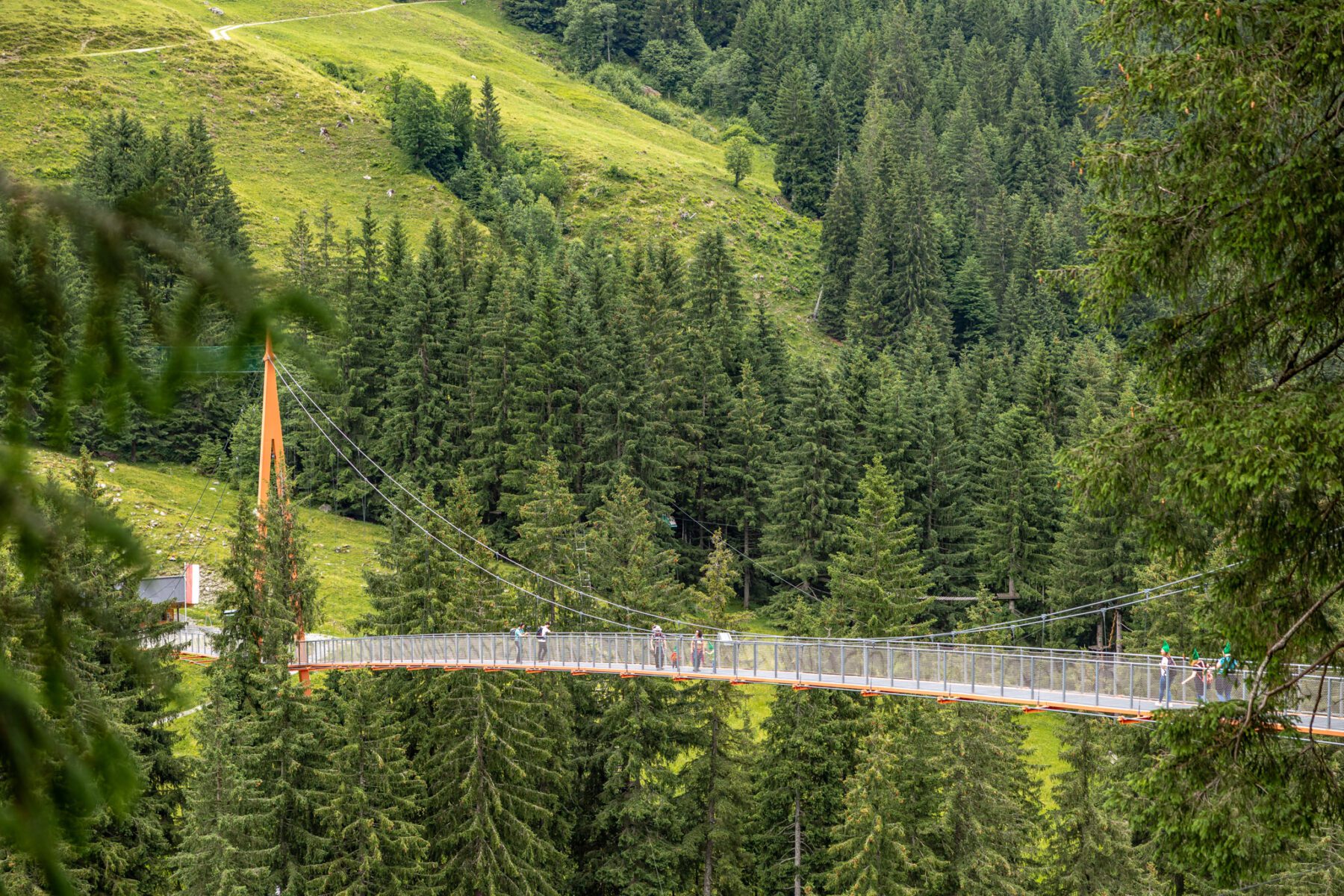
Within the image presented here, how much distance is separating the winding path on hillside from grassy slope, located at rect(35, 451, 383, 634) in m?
42.9

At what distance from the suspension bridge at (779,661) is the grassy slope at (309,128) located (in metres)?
41.9

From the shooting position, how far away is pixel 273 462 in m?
31.6

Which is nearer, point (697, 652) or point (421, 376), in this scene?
point (697, 652)

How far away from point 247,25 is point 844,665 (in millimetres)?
93531

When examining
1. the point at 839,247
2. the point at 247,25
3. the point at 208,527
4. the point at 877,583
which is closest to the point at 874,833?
the point at 877,583

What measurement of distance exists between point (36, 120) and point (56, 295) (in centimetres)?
7896

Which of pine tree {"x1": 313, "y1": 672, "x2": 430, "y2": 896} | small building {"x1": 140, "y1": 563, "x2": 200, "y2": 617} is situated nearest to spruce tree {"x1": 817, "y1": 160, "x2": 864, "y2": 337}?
small building {"x1": 140, "y1": 563, "x2": 200, "y2": 617}

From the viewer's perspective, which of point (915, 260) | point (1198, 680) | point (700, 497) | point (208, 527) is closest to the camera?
point (1198, 680)

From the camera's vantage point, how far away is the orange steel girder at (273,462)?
1122 inches

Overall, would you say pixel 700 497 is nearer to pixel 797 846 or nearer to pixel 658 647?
pixel 797 846

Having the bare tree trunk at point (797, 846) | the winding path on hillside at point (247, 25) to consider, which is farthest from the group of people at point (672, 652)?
the winding path on hillside at point (247, 25)

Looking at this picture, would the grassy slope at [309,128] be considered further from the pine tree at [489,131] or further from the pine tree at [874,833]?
the pine tree at [874,833]

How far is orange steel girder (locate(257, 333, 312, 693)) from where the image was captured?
2850 centimetres

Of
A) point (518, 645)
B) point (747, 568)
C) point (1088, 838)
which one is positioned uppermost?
point (518, 645)
